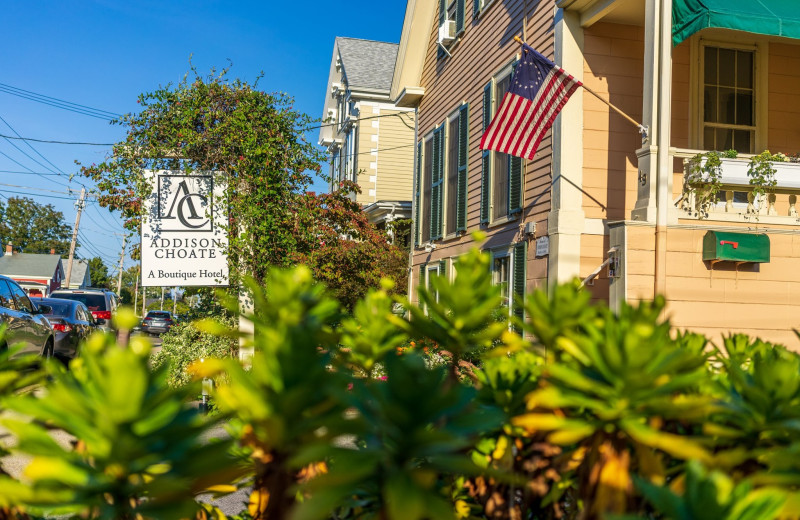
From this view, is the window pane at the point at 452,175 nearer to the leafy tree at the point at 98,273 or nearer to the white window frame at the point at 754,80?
the white window frame at the point at 754,80

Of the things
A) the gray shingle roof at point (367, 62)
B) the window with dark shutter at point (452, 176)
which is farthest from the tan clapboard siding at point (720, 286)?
the gray shingle roof at point (367, 62)

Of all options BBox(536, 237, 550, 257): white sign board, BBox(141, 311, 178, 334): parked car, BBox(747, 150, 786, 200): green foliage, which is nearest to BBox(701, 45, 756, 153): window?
BBox(747, 150, 786, 200): green foliage

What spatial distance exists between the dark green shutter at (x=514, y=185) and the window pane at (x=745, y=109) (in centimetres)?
310

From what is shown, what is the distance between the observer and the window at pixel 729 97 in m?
10.2

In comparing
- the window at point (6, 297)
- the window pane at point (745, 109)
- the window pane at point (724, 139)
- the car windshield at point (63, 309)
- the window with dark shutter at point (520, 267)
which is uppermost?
the window pane at point (745, 109)

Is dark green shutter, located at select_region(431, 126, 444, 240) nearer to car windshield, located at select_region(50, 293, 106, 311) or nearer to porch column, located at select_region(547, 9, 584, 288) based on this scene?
porch column, located at select_region(547, 9, 584, 288)

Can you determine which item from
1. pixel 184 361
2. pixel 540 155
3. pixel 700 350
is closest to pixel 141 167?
pixel 184 361

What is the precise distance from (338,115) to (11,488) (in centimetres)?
3322

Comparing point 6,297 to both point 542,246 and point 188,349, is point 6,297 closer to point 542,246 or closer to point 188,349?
point 188,349

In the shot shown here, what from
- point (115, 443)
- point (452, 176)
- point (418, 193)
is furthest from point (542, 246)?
point (115, 443)

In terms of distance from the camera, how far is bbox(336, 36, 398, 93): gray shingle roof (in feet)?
95.6

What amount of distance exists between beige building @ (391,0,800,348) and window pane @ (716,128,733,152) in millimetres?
19

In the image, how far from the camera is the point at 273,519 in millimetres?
992

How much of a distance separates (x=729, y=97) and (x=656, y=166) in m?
2.56
